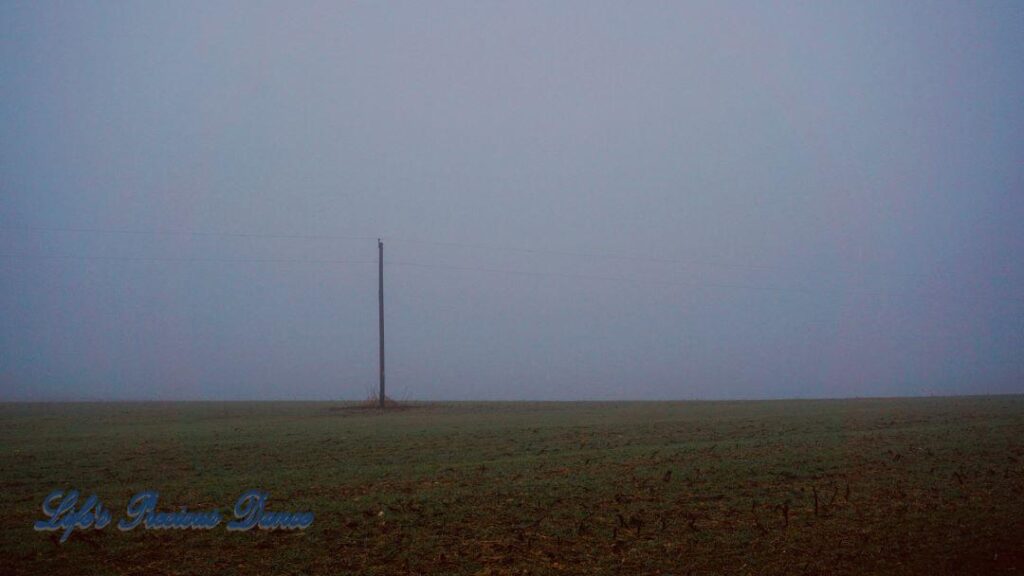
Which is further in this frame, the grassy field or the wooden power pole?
the wooden power pole

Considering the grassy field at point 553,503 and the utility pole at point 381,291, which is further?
the utility pole at point 381,291

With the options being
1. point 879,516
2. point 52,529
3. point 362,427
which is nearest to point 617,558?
point 879,516

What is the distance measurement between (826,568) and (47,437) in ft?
63.7

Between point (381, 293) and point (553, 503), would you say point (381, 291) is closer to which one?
point (381, 293)

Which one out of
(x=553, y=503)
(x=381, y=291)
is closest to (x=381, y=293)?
(x=381, y=291)

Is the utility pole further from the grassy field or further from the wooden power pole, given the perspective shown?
the grassy field

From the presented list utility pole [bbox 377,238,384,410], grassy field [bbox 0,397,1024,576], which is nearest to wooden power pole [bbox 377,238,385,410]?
utility pole [bbox 377,238,384,410]

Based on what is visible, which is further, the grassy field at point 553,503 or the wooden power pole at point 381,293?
the wooden power pole at point 381,293

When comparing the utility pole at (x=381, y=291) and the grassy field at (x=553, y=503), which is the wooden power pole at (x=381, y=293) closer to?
the utility pole at (x=381, y=291)

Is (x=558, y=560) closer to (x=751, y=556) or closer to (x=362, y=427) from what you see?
(x=751, y=556)

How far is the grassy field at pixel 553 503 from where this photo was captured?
6707mm

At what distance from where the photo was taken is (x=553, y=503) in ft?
30.0

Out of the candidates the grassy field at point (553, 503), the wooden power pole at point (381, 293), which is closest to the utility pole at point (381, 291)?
the wooden power pole at point (381, 293)

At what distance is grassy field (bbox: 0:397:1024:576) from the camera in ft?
22.0
